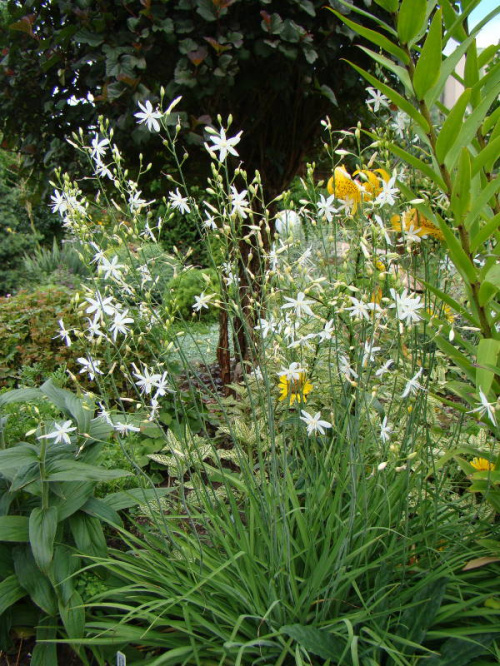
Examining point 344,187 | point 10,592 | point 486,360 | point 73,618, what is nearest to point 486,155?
point 486,360

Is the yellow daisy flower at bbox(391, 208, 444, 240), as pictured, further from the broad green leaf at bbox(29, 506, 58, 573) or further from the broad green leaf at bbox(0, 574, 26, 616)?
the broad green leaf at bbox(0, 574, 26, 616)

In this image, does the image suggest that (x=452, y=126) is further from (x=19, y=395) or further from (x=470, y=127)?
(x=19, y=395)

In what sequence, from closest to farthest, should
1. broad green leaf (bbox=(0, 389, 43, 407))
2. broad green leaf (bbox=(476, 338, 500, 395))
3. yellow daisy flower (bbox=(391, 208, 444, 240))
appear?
broad green leaf (bbox=(476, 338, 500, 395))
yellow daisy flower (bbox=(391, 208, 444, 240))
broad green leaf (bbox=(0, 389, 43, 407))

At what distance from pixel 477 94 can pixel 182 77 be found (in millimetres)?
1528

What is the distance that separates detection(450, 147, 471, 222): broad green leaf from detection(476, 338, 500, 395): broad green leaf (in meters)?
0.28

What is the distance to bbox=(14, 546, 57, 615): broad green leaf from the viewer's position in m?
1.69

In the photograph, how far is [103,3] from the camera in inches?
102

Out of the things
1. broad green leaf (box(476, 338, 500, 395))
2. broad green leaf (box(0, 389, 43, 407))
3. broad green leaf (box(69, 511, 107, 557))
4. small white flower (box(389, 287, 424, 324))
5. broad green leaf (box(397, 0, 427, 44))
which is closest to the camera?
broad green leaf (box(397, 0, 427, 44))

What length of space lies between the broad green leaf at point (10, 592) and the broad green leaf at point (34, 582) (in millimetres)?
38

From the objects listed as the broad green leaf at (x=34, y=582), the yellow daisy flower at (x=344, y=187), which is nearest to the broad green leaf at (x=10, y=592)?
the broad green leaf at (x=34, y=582)

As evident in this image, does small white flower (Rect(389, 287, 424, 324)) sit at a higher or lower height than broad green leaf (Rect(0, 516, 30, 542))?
higher

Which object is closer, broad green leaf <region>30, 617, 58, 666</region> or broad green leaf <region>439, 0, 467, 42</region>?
broad green leaf <region>439, 0, 467, 42</region>

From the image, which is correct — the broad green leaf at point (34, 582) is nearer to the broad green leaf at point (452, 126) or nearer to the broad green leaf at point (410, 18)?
the broad green leaf at point (452, 126)

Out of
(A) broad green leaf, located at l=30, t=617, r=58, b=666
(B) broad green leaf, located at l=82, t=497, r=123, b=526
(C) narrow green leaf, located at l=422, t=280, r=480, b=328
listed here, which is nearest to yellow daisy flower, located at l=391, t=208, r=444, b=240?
(C) narrow green leaf, located at l=422, t=280, r=480, b=328
